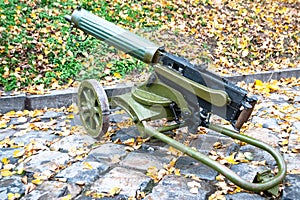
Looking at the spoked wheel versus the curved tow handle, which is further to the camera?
the spoked wheel

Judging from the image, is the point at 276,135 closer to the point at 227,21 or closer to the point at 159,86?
the point at 159,86

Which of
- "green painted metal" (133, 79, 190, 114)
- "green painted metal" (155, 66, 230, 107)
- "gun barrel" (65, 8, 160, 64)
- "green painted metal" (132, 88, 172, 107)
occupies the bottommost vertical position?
"green painted metal" (132, 88, 172, 107)

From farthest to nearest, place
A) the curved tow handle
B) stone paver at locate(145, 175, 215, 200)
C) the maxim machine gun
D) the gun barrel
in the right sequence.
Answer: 1. the gun barrel
2. the maxim machine gun
3. stone paver at locate(145, 175, 215, 200)
4. the curved tow handle

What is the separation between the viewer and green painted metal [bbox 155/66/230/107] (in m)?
3.01

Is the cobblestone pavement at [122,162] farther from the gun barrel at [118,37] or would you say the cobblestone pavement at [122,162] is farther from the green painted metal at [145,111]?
the gun barrel at [118,37]

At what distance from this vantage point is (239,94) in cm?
296

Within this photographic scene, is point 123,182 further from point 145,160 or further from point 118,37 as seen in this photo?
point 118,37

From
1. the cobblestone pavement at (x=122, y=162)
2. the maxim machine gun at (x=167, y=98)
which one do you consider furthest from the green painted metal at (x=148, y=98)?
the cobblestone pavement at (x=122, y=162)

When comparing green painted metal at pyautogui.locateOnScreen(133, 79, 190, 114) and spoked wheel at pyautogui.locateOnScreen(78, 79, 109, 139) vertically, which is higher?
green painted metal at pyautogui.locateOnScreen(133, 79, 190, 114)

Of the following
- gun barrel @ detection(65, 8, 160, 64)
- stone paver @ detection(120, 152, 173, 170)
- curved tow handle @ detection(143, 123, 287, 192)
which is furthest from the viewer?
gun barrel @ detection(65, 8, 160, 64)

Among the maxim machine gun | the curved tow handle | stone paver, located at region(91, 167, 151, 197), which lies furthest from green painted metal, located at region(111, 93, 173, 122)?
stone paver, located at region(91, 167, 151, 197)

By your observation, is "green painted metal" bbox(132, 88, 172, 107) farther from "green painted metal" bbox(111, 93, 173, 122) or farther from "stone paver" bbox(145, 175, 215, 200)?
"stone paver" bbox(145, 175, 215, 200)

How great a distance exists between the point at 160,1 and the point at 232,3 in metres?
1.66

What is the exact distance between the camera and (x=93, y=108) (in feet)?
12.0
